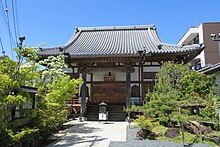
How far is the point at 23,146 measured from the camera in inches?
232

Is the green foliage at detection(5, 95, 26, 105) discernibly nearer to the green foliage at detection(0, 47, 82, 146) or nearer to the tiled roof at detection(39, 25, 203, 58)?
the green foliage at detection(0, 47, 82, 146)

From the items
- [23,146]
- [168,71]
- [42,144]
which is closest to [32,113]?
[23,146]

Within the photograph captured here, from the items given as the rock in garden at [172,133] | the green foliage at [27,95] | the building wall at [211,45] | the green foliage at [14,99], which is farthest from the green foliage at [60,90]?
the building wall at [211,45]

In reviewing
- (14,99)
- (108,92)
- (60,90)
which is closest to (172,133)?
(60,90)

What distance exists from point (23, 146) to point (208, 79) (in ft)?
27.7

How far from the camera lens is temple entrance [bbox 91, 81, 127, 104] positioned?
46.3 ft

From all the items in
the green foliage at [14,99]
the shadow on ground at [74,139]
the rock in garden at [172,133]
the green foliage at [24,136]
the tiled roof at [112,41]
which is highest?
the tiled roof at [112,41]

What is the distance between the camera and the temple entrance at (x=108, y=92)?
14.1m

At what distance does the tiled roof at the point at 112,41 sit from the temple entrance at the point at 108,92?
8.60 feet

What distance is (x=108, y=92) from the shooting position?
14.3 metres

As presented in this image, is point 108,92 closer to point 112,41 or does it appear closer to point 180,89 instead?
point 112,41

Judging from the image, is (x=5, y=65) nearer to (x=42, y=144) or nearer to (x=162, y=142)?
(x=42, y=144)

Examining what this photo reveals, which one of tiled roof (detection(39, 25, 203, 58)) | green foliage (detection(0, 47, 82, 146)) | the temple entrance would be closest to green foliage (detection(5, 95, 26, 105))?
green foliage (detection(0, 47, 82, 146))

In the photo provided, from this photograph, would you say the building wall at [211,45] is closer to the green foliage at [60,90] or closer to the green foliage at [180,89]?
the green foliage at [180,89]
